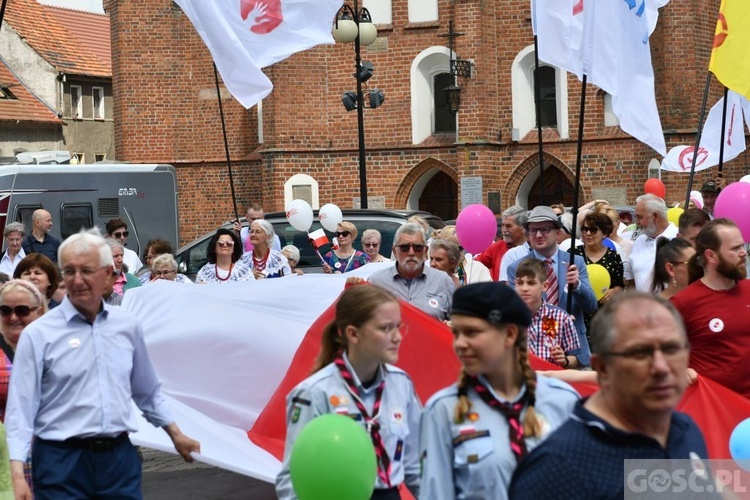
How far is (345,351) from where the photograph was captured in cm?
507

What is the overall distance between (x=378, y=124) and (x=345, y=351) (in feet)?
97.7

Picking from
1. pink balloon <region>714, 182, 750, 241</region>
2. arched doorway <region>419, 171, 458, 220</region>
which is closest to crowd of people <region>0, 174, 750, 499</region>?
pink balloon <region>714, 182, 750, 241</region>

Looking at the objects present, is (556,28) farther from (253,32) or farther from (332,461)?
(332,461)

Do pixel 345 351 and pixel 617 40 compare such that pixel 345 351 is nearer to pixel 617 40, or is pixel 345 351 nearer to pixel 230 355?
pixel 230 355

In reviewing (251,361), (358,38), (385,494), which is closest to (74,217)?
(358,38)

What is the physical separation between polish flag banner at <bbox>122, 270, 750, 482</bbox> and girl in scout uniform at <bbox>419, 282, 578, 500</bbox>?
9.16ft

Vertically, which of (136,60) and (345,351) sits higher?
(136,60)

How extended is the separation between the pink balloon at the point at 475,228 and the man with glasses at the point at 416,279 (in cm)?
259

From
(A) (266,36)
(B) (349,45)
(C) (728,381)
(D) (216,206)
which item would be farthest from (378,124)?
(C) (728,381)

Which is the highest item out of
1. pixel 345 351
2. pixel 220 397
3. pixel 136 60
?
pixel 136 60

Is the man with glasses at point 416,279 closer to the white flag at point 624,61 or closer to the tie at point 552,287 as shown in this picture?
the tie at point 552,287

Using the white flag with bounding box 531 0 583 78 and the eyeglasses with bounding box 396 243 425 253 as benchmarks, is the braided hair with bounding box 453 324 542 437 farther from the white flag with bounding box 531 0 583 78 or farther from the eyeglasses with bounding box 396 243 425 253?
the white flag with bounding box 531 0 583 78

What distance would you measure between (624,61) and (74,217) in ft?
45.8

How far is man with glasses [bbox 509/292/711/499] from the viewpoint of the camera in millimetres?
3111
